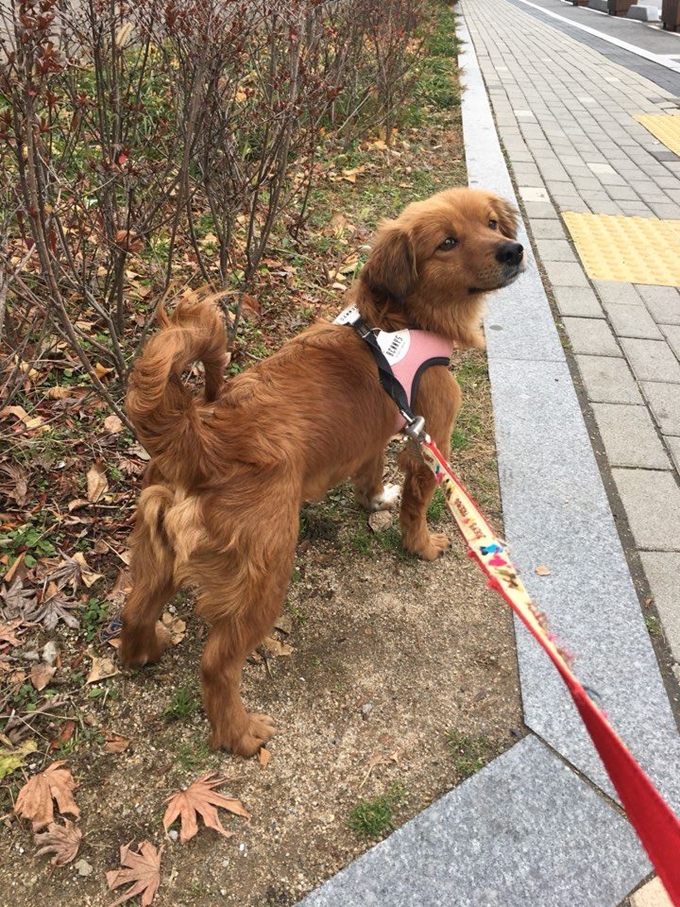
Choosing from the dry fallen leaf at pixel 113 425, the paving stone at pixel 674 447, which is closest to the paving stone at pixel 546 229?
the paving stone at pixel 674 447

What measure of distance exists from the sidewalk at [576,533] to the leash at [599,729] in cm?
70

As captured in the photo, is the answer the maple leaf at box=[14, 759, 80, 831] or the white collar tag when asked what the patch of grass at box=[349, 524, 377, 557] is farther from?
the maple leaf at box=[14, 759, 80, 831]

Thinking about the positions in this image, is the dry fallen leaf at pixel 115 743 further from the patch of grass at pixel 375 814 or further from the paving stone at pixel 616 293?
the paving stone at pixel 616 293

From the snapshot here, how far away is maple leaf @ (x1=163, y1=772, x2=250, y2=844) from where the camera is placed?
1986mm

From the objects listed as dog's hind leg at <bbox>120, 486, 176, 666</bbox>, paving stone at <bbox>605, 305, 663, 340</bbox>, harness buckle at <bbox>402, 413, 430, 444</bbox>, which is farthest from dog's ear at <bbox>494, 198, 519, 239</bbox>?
dog's hind leg at <bbox>120, 486, 176, 666</bbox>

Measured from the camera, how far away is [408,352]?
8.19 feet

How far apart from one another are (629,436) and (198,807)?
2869 mm

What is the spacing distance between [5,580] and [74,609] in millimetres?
328

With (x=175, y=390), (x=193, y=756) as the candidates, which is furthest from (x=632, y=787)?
(x=193, y=756)

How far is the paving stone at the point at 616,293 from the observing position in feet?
15.9

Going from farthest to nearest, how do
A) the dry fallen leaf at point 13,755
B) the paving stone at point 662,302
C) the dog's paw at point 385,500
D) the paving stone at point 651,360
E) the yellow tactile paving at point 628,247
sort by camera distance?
the yellow tactile paving at point 628,247 → the paving stone at point 662,302 → the paving stone at point 651,360 → the dog's paw at point 385,500 → the dry fallen leaf at point 13,755

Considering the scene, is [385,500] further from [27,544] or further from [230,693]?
[27,544]

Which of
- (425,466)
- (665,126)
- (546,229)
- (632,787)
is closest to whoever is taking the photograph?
(632,787)

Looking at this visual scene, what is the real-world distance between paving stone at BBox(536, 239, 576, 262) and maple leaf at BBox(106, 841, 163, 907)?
505cm
